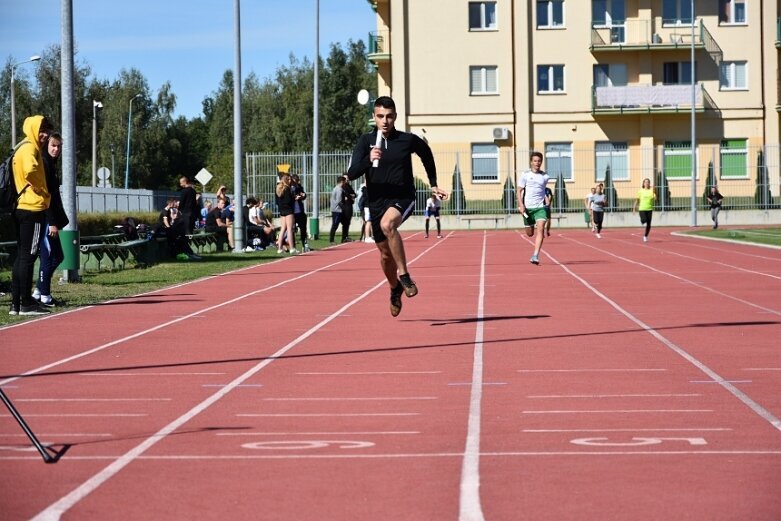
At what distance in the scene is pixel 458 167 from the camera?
58750mm

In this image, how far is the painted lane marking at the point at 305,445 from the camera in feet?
23.7

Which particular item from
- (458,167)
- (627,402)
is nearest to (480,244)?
(458,167)

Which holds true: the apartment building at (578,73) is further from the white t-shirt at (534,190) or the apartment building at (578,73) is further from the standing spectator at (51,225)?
the standing spectator at (51,225)

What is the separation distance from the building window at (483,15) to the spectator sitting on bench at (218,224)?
98.3 feet

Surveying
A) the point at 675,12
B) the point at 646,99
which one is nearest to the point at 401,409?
the point at 646,99

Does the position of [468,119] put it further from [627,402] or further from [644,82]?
[627,402]

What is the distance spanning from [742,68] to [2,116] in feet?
120

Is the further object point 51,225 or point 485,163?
point 485,163

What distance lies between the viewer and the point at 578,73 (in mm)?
64750

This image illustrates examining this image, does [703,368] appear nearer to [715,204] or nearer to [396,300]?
[396,300]

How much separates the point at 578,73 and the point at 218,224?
1258 inches

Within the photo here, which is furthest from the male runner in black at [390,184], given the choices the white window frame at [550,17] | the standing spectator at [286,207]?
the white window frame at [550,17]

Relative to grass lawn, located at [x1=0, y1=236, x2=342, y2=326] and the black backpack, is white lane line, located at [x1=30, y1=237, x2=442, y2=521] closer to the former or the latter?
the black backpack

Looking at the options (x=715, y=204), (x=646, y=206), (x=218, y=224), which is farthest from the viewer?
(x=715, y=204)
